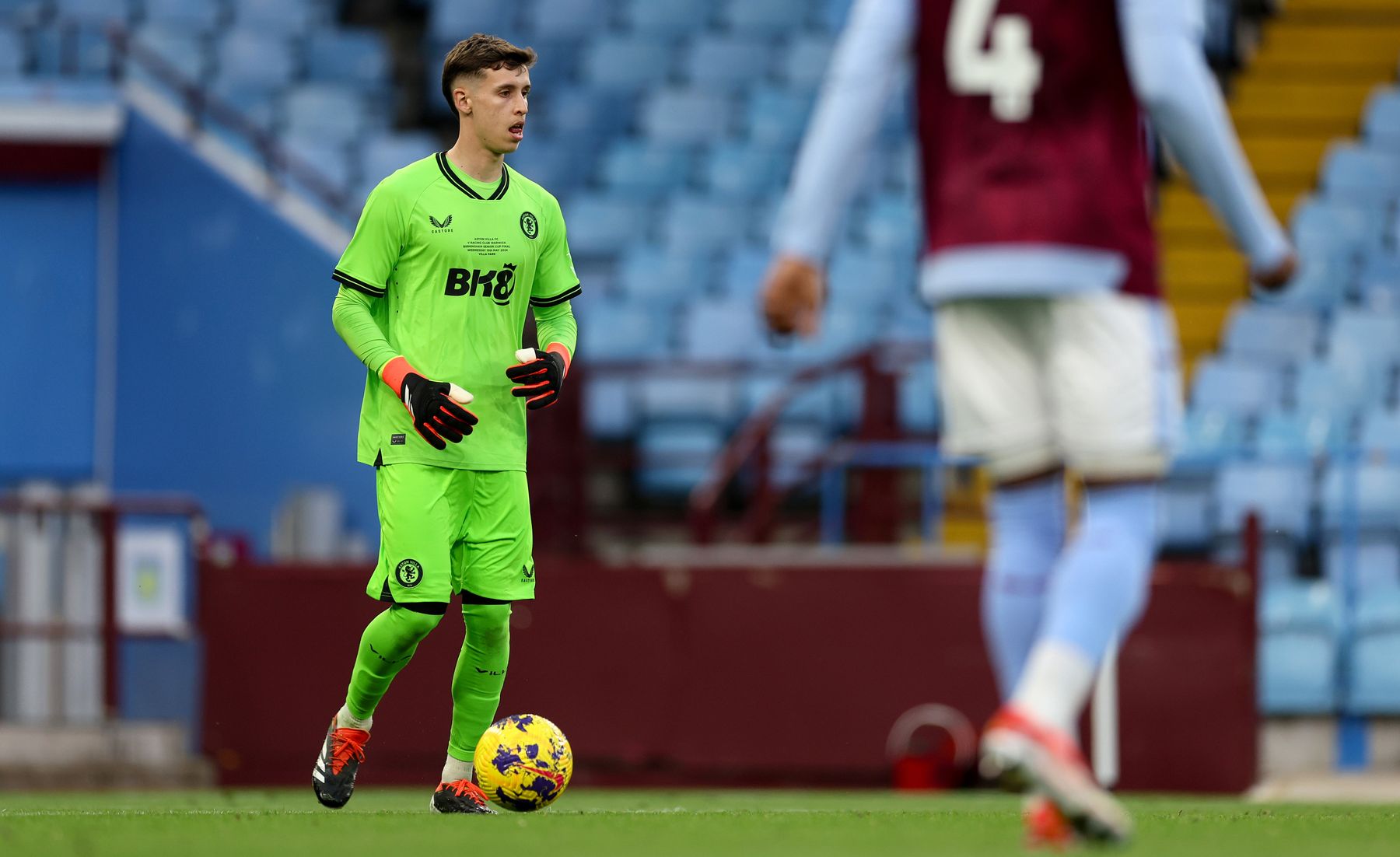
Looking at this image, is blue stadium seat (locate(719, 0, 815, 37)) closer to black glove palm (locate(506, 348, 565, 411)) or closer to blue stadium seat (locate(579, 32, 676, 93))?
blue stadium seat (locate(579, 32, 676, 93))

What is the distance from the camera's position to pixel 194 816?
19.0 ft

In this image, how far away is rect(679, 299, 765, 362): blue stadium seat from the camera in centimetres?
1425

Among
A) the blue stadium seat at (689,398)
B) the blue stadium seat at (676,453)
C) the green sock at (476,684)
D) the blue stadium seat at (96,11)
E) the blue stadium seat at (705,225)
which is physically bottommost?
the green sock at (476,684)

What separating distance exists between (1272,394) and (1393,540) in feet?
5.90

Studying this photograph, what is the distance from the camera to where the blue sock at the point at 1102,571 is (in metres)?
4.20

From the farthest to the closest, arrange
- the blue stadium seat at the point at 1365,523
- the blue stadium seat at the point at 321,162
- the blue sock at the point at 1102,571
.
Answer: the blue stadium seat at the point at 321,162 < the blue stadium seat at the point at 1365,523 < the blue sock at the point at 1102,571

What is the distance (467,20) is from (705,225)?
10.4ft

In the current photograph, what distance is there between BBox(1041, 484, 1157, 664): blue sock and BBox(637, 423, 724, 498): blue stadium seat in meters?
8.50

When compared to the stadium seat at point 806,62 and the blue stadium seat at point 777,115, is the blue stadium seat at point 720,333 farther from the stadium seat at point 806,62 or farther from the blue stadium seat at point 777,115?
the stadium seat at point 806,62

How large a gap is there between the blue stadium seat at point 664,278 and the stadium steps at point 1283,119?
3205 millimetres

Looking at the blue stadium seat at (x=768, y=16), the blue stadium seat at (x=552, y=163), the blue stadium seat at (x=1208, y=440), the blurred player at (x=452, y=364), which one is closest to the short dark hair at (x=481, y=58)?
the blurred player at (x=452, y=364)

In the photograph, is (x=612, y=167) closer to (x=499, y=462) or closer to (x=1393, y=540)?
(x=1393, y=540)

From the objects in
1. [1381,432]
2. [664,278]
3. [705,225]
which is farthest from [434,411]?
[705,225]

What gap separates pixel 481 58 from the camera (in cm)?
603
